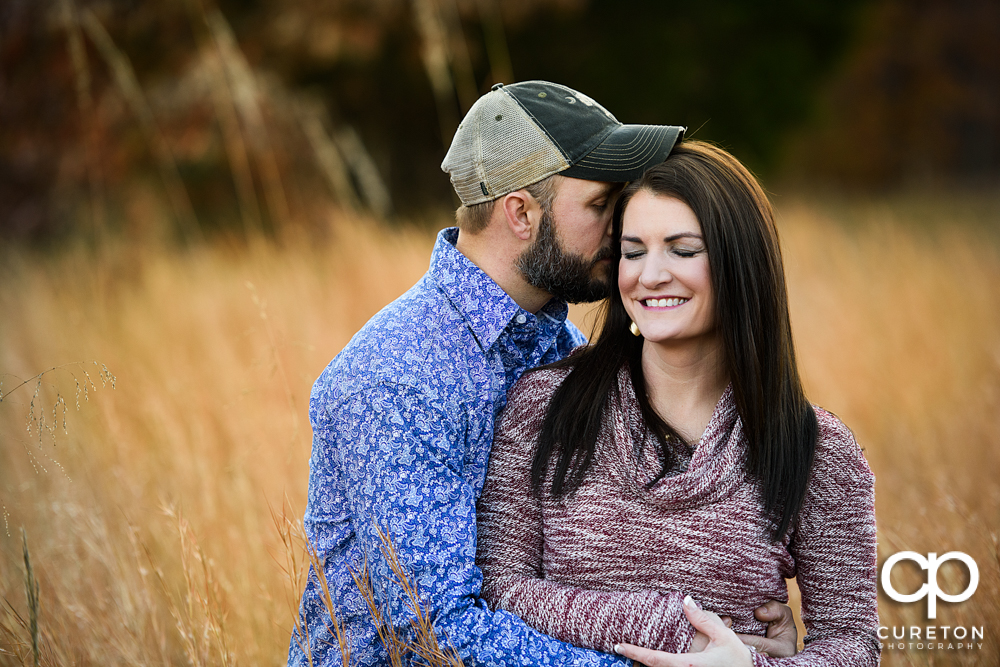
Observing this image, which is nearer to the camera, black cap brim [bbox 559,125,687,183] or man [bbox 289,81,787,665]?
man [bbox 289,81,787,665]

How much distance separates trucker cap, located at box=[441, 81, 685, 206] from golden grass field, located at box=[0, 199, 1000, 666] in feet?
1.84

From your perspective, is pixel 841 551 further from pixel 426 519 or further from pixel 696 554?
pixel 426 519

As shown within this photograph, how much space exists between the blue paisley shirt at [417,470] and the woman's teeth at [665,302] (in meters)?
0.31

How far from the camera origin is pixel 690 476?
1.66 metres

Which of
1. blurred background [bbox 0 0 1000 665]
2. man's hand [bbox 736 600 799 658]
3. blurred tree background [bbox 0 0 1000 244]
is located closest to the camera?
man's hand [bbox 736 600 799 658]

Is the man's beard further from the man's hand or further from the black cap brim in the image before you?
the man's hand

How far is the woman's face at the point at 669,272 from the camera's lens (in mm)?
1728

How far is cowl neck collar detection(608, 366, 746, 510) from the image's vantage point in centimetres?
167

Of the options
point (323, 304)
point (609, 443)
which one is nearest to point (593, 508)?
point (609, 443)

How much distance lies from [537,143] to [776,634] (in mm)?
1203

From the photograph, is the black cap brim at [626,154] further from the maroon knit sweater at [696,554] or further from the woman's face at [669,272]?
the maroon knit sweater at [696,554]

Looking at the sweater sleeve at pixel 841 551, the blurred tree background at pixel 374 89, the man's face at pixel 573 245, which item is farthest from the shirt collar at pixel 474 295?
the sweater sleeve at pixel 841 551

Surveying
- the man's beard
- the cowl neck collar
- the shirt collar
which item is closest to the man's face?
the man's beard

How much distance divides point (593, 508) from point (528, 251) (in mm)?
614
